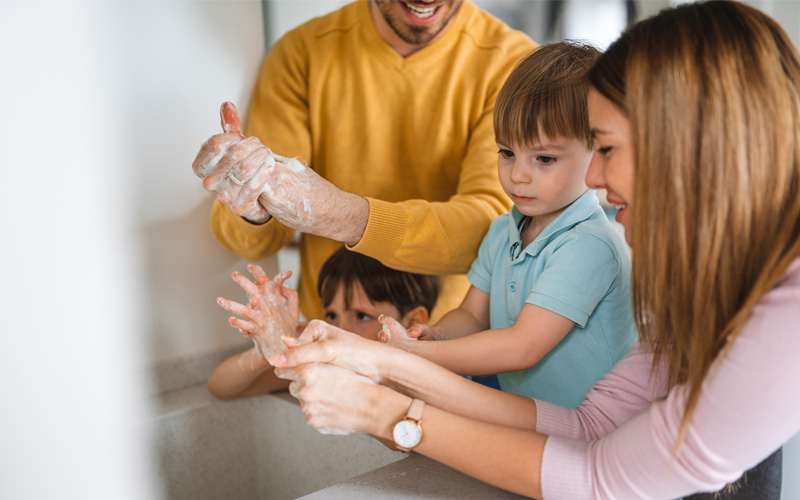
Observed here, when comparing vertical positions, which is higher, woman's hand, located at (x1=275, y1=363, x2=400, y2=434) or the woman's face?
the woman's face

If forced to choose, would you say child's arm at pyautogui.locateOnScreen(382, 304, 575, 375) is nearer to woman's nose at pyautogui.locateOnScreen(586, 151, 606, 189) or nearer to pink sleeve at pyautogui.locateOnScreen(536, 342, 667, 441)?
pink sleeve at pyautogui.locateOnScreen(536, 342, 667, 441)

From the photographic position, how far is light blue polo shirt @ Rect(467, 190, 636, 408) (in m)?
0.93

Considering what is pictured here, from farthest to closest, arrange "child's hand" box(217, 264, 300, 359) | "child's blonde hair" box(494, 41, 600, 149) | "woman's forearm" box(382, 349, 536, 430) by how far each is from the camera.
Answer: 1. "child's hand" box(217, 264, 300, 359)
2. "child's blonde hair" box(494, 41, 600, 149)
3. "woman's forearm" box(382, 349, 536, 430)

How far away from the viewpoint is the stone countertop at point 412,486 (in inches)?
31.4

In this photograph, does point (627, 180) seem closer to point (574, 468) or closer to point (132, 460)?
point (574, 468)

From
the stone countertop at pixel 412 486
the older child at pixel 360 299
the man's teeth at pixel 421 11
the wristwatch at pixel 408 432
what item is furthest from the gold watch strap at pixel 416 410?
the man's teeth at pixel 421 11

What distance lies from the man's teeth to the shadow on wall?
602mm

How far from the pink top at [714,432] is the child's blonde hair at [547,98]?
422 mm

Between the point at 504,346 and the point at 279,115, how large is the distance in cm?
80

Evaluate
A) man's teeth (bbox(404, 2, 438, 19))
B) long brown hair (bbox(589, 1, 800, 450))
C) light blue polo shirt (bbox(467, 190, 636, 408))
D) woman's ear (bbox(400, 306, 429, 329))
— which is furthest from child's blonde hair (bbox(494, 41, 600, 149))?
woman's ear (bbox(400, 306, 429, 329))

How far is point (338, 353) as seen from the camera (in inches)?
32.6

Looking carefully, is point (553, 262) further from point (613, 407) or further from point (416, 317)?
point (416, 317)

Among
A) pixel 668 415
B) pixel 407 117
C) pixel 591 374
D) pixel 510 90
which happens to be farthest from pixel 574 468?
pixel 407 117

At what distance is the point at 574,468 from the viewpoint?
0.72 meters
